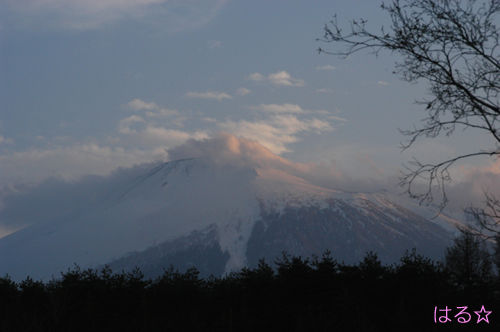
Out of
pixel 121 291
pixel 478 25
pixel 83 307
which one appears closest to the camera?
pixel 478 25

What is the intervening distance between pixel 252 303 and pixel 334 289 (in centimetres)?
614

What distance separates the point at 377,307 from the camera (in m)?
28.9

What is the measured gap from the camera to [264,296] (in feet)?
97.5

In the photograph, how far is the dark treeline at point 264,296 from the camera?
26.9m

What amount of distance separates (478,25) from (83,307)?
2821cm

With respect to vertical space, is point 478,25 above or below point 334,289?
above

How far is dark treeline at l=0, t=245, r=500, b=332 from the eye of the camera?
26.9 meters

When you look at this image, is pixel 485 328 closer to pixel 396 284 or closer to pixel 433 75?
pixel 396 284

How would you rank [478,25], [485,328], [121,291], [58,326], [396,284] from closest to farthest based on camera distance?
[478,25], [485,328], [58,326], [396,284], [121,291]

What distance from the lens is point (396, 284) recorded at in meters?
30.6

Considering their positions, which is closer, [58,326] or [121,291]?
[58,326]

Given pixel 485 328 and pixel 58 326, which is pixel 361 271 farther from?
pixel 58 326

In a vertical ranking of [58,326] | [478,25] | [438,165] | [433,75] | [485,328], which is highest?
[478,25]

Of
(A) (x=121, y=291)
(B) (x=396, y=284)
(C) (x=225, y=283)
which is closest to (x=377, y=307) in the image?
(B) (x=396, y=284)
